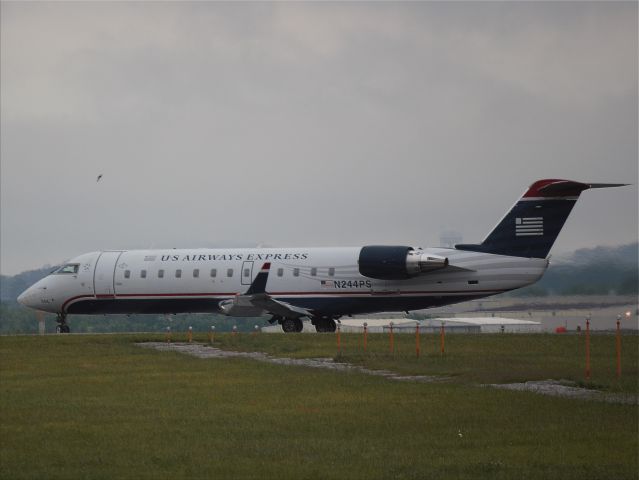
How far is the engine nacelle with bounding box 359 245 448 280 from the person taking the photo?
42.8 m

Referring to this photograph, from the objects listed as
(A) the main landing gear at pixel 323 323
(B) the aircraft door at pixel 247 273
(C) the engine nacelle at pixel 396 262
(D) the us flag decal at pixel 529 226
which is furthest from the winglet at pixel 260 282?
(D) the us flag decal at pixel 529 226

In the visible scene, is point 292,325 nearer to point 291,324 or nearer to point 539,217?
point 291,324

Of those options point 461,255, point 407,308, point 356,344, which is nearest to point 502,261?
point 461,255

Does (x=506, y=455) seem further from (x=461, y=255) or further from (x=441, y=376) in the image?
(x=461, y=255)

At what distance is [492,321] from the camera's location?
2547 inches

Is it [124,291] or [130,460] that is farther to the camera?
[124,291]

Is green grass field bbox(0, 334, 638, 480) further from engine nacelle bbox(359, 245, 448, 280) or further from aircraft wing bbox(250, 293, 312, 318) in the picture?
aircraft wing bbox(250, 293, 312, 318)

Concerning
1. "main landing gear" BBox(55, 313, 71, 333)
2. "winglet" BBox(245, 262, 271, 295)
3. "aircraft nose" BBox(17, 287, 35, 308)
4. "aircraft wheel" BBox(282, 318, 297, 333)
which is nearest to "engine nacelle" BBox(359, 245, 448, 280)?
"winglet" BBox(245, 262, 271, 295)

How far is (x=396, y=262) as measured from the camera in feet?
141

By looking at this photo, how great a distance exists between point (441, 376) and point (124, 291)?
84.0 ft

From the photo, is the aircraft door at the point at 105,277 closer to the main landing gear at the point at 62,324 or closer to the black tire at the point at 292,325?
the main landing gear at the point at 62,324

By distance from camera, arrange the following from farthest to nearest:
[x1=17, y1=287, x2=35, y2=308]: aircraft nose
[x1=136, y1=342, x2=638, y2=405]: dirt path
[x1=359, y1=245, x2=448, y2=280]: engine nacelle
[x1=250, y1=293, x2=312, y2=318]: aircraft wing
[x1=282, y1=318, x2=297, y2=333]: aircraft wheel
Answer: [x1=17, y1=287, x2=35, y2=308]: aircraft nose → [x1=282, y1=318, x2=297, y2=333]: aircraft wheel → [x1=250, y1=293, x2=312, y2=318]: aircraft wing → [x1=359, y1=245, x2=448, y2=280]: engine nacelle → [x1=136, y1=342, x2=638, y2=405]: dirt path

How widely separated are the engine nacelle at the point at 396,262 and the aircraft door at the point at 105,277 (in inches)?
467

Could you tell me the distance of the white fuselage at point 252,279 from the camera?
43125mm
